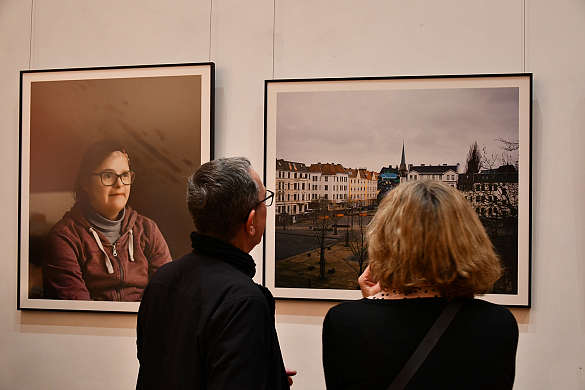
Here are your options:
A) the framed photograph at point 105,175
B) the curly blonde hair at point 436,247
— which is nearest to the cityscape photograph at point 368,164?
the framed photograph at point 105,175

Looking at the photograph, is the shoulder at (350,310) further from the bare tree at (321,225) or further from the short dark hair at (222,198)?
the bare tree at (321,225)

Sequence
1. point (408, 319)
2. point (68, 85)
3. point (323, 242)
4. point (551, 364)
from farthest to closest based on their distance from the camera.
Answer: point (68, 85) < point (323, 242) < point (551, 364) < point (408, 319)

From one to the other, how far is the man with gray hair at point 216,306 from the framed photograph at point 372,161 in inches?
35.7

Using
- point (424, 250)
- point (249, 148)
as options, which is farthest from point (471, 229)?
point (249, 148)

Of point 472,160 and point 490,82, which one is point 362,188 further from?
point 490,82

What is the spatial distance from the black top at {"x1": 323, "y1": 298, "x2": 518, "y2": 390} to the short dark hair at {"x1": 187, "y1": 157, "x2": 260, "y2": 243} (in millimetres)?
366

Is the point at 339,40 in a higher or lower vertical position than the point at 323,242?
higher

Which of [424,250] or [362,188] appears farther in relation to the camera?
[362,188]

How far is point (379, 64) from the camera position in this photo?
6.81 feet

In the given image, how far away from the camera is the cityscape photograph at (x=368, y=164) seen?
194cm

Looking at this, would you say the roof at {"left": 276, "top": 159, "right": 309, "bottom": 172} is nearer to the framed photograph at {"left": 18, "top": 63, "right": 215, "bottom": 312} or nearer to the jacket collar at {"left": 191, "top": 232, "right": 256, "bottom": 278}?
the framed photograph at {"left": 18, "top": 63, "right": 215, "bottom": 312}

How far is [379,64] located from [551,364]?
5.46 ft

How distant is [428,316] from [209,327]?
52 centimetres

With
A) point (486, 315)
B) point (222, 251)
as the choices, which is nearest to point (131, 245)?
point (222, 251)
